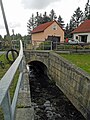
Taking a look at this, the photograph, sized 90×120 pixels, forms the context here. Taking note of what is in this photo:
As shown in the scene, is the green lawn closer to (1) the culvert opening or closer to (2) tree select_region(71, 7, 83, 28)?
(1) the culvert opening

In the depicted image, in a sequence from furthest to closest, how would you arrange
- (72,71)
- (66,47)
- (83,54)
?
(66,47) < (83,54) < (72,71)

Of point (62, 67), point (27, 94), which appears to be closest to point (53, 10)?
point (62, 67)

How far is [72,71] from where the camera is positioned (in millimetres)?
11805

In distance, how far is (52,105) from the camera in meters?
11.4

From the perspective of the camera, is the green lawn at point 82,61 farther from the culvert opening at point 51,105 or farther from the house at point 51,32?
the house at point 51,32

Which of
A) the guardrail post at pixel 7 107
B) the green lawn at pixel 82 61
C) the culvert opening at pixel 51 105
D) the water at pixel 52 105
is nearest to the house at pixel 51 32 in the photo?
the green lawn at pixel 82 61

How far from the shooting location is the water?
9.72 meters

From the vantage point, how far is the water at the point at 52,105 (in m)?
9.72

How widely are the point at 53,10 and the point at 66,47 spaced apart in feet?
238

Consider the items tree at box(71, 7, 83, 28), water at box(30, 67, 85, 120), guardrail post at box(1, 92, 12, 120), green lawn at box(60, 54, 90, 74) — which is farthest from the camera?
tree at box(71, 7, 83, 28)

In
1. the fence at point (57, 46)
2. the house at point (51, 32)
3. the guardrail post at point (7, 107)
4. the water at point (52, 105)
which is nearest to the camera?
the guardrail post at point (7, 107)

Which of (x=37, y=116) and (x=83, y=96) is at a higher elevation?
(x=83, y=96)

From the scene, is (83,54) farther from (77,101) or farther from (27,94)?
(27,94)

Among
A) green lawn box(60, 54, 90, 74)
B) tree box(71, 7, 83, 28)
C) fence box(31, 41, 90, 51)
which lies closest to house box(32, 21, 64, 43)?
fence box(31, 41, 90, 51)
